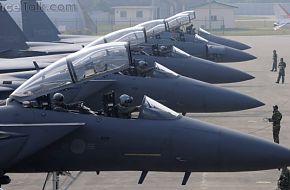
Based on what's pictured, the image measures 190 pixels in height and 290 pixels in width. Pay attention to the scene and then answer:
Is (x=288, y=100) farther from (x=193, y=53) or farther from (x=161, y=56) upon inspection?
(x=161, y=56)

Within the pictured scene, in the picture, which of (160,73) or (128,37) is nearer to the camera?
(160,73)

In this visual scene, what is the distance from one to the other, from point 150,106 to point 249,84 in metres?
23.6

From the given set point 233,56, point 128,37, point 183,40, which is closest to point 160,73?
point 128,37

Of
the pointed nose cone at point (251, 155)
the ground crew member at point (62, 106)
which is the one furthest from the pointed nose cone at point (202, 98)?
the pointed nose cone at point (251, 155)

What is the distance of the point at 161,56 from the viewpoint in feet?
66.9

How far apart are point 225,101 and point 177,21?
1250 cm

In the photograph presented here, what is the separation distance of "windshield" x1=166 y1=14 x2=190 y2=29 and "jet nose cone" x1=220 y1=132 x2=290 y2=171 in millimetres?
17857

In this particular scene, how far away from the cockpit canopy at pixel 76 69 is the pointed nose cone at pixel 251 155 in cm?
237

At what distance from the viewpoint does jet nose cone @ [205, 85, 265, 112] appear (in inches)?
640

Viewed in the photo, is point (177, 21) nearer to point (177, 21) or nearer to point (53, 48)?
point (177, 21)

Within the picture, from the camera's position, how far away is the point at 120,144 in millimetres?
9969

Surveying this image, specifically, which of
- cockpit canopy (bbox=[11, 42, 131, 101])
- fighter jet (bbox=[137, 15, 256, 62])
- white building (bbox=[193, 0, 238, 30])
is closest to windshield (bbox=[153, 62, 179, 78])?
cockpit canopy (bbox=[11, 42, 131, 101])

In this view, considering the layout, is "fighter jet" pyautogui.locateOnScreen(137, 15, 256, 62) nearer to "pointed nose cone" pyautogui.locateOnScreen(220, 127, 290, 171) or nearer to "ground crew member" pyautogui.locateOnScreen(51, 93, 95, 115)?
"ground crew member" pyautogui.locateOnScreen(51, 93, 95, 115)

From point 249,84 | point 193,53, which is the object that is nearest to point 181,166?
point 193,53
